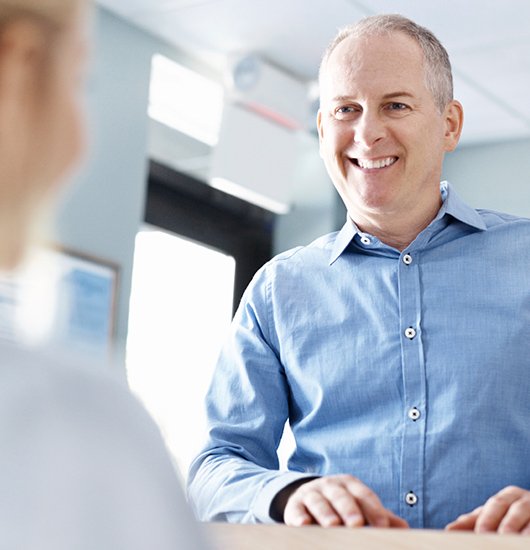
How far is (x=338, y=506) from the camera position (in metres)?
1.16

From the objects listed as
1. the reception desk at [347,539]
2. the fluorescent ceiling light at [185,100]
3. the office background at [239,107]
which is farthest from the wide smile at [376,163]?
the fluorescent ceiling light at [185,100]

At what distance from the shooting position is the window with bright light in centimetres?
471

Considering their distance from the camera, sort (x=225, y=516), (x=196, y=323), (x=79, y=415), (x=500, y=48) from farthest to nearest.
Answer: (x=196, y=323) < (x=500, y=48) < (x=225, y=516) < (x=79, y=415)

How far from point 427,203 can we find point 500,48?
8.53 feet

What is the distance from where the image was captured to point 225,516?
4.74 ft

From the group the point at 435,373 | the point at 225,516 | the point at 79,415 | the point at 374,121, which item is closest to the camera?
the point at 79,415

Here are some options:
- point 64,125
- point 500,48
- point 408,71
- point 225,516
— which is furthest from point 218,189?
point 64,125

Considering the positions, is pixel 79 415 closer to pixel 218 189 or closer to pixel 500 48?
pixel 500 48

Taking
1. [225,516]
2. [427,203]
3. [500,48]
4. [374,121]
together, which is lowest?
[225,516]

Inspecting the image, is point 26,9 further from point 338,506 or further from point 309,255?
point 309,255

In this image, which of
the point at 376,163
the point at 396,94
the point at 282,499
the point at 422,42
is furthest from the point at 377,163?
the point at 282,499

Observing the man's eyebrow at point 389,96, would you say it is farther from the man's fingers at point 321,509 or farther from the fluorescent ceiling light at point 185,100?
the fluorescent ceiling light at point 185,100

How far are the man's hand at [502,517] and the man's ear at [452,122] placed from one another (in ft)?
2.46

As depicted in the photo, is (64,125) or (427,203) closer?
(64,125)
